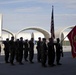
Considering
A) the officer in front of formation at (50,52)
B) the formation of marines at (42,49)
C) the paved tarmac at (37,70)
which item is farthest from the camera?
the officer in front of formation at (50,52)

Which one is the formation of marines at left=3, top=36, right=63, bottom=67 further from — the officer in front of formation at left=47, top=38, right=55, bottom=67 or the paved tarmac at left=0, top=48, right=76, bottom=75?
the paved tarmac at left=0, top=48, right=76, bottom=75

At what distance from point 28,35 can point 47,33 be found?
18.3m

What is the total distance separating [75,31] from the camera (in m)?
8.29

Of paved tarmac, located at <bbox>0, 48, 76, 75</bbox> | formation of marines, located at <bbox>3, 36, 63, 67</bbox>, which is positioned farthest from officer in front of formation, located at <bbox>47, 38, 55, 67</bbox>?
paved tarmac, located at <bbox>0, 48, 76, 75</bbox>

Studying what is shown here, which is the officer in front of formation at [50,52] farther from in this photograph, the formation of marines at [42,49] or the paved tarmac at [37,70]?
the paved tarmac at [37,70]

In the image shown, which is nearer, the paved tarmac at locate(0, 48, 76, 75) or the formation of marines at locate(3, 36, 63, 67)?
the paved tarmac at locate(0, 48, 76, 75)

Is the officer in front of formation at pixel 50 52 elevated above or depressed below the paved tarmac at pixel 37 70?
above

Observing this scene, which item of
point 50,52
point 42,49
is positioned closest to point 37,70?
point 42,49

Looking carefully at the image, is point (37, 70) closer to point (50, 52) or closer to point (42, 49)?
point (42, 49)

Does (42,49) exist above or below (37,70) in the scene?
above

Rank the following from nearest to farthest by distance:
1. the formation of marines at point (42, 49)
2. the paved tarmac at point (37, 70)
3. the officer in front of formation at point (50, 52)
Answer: the paved tarmac at point (37, 70), the formation of marines at point (42, 49), the officer in front of formation at point (50, 52)

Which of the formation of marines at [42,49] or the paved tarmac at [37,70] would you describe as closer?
the paved tarmac at [37,70]

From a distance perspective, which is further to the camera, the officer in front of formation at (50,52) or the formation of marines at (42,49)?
the officer in front of formation at (50,52)

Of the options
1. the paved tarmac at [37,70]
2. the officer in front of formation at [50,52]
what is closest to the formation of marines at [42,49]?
the officer in front of formation at [50,52]
